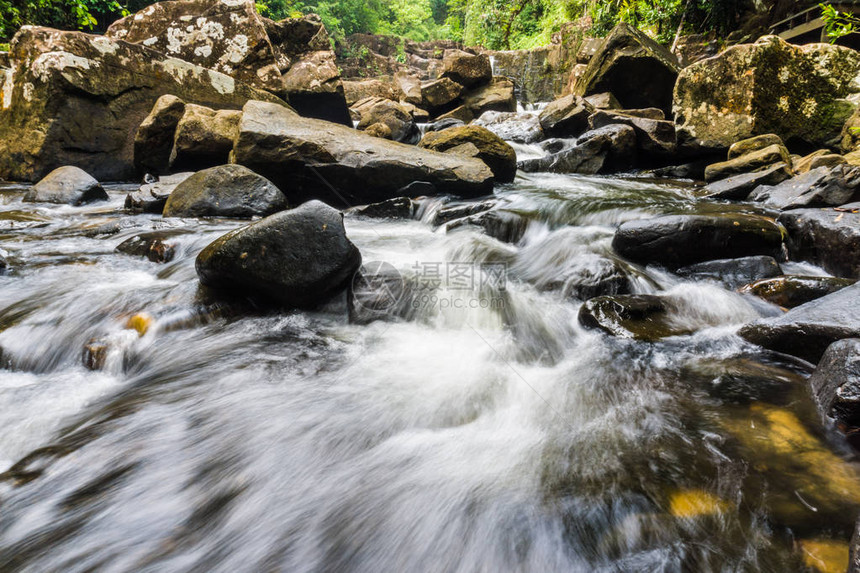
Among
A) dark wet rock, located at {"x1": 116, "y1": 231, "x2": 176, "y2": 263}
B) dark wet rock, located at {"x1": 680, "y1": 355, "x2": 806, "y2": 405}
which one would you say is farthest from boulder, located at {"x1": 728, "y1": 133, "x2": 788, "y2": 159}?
dark wet rock, located at {"x1": 116, "y1": 231, "x2": 176, "y2": 263}

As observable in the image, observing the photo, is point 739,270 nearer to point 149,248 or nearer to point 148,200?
point 149,248

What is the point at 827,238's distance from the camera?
3260 mm

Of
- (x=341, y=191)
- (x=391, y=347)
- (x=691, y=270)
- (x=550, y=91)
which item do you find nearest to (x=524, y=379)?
(x=391, y=347)

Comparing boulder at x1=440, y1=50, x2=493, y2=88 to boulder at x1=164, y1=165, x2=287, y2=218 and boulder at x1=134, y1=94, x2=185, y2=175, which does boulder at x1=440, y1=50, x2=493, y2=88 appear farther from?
boulder at x1=164, y1=165, x2=287, y2=218

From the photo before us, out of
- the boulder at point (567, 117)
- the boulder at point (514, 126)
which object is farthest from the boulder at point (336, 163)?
the boulder at point (514, 126)

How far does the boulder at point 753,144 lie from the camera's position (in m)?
6.24

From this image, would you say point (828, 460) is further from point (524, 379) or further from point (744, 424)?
point (524, 379)

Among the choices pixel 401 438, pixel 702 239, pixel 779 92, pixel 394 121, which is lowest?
pixel 401 438

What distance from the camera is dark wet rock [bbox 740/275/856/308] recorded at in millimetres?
2701

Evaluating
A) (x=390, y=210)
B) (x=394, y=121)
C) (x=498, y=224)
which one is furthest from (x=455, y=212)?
(x=394, y=121)

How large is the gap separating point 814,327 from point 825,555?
4.91 feet

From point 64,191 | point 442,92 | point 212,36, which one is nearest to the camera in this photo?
point 64,191

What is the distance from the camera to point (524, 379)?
8.12 feet

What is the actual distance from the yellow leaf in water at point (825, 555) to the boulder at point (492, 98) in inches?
573
